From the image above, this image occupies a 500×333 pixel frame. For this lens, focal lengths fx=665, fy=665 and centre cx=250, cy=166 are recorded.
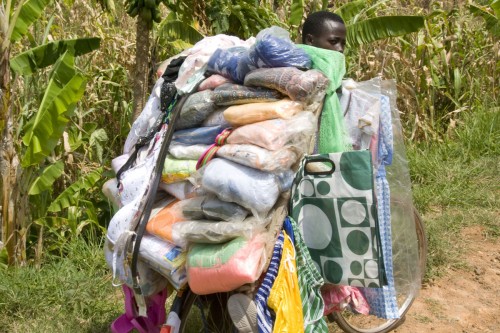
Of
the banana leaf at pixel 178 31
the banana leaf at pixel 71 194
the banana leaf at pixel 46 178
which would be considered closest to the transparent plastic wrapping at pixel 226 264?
the banana leaf at pixel 46 178

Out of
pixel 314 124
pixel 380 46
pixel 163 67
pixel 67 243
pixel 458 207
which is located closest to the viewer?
pixel 314 124

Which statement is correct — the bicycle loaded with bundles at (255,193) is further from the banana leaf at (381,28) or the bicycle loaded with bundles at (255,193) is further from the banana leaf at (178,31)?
the banana leaf at (381,28)

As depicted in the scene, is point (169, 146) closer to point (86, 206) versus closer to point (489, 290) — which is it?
point (86, 206)

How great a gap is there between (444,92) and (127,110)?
10.3 ft

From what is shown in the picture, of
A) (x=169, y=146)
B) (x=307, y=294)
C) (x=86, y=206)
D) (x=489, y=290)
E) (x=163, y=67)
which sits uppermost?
(x=163, y=67)

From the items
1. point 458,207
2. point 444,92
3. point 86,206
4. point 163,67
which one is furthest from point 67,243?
point 444,92

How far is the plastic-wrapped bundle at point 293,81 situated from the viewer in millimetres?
2758

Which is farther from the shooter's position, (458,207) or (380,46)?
(380,46)

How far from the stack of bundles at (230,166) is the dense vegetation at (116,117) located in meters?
1.41

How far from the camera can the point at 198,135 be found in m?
3.03

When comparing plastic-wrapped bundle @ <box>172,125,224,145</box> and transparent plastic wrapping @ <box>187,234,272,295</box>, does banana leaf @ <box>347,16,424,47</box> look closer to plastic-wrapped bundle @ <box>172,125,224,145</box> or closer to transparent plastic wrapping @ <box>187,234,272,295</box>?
plastic-wrapped bundle @ <box>172,125,224,145</box>

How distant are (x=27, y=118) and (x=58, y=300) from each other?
146cm

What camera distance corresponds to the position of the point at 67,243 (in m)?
5.03

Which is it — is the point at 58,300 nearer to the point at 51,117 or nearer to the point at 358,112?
the point at 51,117
